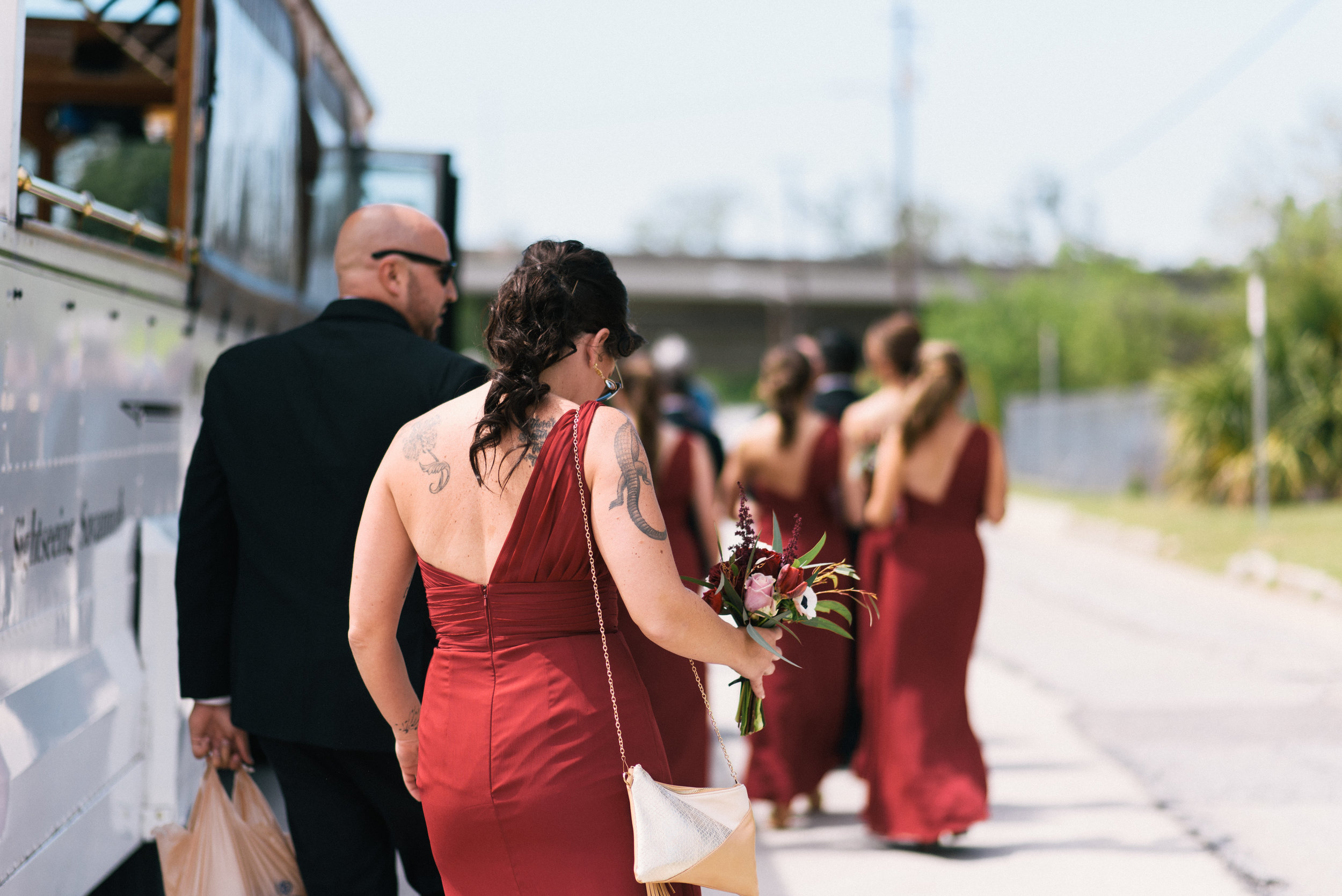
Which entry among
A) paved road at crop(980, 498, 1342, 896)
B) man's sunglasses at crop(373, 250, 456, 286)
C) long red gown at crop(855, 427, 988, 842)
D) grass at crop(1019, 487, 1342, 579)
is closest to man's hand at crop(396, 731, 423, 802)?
man's sunglasses at crop(373, 250, 456, 286)

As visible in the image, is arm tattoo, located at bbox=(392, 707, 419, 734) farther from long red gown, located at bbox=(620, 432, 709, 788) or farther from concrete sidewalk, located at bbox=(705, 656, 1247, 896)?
concrete sidewalk, located at bbox=(705, 656, 1247, 896)

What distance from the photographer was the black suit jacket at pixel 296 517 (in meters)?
3.08

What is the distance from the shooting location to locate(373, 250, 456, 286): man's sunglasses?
10.9ft

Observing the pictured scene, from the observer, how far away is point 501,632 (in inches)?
96.0

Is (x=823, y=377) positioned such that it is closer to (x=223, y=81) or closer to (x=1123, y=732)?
(x=1123, y=732)

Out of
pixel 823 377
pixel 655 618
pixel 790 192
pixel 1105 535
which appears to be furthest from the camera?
Result: pixel 790 192

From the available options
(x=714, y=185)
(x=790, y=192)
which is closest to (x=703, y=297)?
(x=790, y=192)

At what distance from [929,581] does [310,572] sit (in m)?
3.22

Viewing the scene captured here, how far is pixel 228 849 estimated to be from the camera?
3.20m

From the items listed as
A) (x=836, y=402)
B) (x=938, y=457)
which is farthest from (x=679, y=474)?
(x=836, y=402)

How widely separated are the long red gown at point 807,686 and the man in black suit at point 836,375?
1.68ft

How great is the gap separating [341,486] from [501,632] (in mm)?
841

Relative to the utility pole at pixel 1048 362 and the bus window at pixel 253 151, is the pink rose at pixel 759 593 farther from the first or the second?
the utility pole at pixel 1048 362

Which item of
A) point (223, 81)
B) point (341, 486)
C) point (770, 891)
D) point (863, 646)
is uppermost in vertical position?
point (223, 81)
